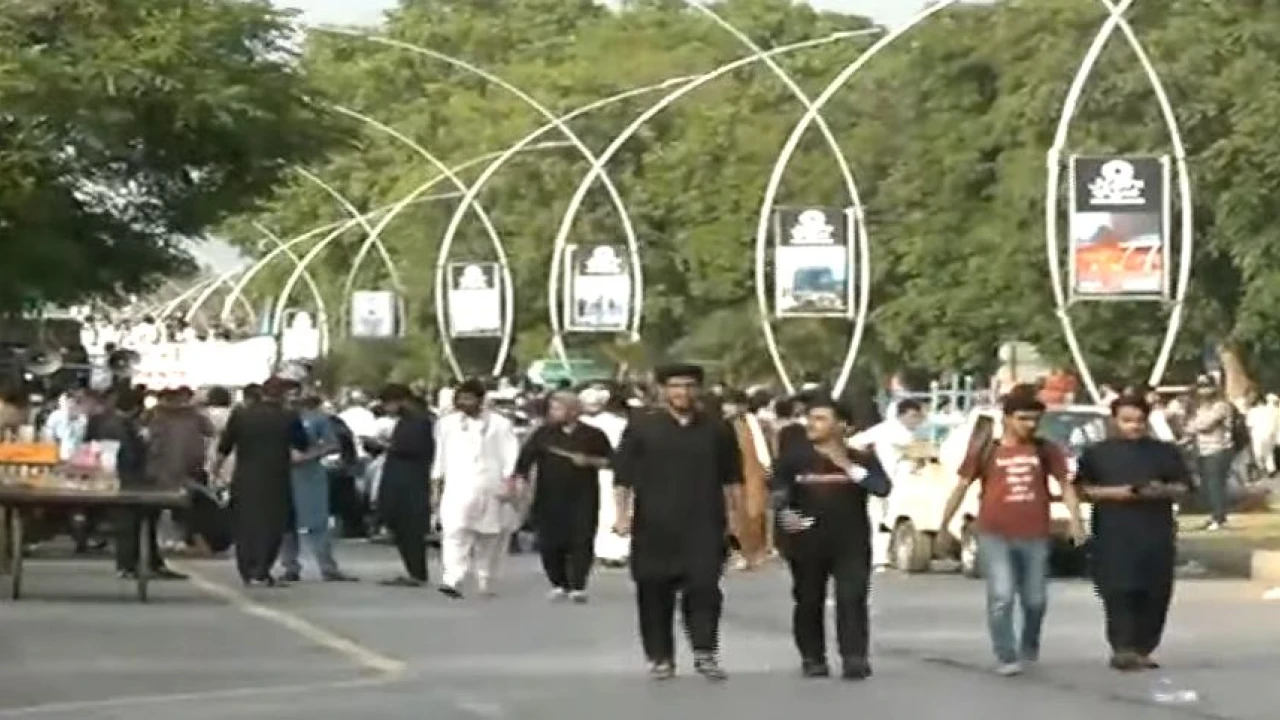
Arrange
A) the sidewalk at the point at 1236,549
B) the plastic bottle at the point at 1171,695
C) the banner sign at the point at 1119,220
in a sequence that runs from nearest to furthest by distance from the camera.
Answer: the plastic bottle at the point at 1171,695 < the sidewalk at the point at 1236,549 < the banner sign at the point at 1119,220

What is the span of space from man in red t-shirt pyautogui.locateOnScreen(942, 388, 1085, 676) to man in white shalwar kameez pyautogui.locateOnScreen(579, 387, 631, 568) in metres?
12.5

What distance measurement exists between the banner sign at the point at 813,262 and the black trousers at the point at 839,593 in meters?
34.6

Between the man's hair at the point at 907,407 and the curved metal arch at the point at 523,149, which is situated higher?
the curved metal arch at the point at 523,149

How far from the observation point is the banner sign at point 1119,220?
40969mm

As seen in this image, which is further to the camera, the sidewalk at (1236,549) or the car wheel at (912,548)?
the car wheel at (912,548)

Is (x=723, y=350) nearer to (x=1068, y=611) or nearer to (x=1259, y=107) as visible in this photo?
(x=1259, y=107)

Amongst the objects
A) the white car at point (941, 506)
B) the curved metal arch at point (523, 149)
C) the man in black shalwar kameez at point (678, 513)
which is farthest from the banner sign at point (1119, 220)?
the curved metal arch at point (523, 149)

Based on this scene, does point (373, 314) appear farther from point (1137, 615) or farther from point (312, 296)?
point (1137, 615)

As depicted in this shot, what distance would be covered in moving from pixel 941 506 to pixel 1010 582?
44.9 feet

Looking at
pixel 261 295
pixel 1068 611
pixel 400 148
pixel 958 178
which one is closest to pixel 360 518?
pixel 1068 611

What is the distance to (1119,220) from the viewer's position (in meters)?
41.2

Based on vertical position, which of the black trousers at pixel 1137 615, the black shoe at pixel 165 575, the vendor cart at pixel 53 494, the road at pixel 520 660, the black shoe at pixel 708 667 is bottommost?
the black shoe at pixel 165 575

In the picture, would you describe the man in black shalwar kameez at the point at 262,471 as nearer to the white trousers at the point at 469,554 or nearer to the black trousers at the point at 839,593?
the white trousers at the point at 469,554

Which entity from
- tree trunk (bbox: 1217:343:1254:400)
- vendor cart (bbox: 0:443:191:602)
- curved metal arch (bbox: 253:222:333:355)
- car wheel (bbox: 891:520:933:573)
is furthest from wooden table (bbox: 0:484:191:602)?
curved metal arch (bbox: 253:222:333:355)
